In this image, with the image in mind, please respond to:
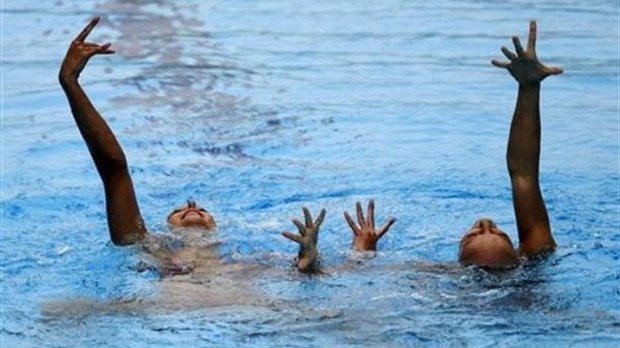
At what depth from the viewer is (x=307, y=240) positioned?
6.46m

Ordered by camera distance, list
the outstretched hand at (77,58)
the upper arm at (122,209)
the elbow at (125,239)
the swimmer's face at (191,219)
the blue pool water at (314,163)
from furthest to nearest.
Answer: the swimmer's face at (191,219) < the elbow at (125,239) < the upper arm at (122,209) < the outstretched hand at (77,58) < the blue pool water at (314,163)

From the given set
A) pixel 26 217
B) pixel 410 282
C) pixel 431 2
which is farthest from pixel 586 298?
pixel 431 2

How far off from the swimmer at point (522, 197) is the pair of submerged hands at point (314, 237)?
0.66m

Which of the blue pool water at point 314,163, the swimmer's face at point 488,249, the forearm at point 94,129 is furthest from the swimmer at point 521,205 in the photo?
the forearm at point 94,129

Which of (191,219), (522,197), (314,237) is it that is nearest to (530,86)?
(522,197)

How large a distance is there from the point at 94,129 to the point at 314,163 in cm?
314

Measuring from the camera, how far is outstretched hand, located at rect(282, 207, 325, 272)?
6.39 metres

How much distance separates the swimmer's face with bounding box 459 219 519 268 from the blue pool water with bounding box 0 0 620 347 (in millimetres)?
65

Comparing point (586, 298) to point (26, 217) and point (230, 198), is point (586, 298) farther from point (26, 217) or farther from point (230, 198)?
point (26, 217)

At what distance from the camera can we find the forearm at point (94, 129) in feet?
21.2

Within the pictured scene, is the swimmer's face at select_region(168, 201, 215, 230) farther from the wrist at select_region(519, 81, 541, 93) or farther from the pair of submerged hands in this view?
the wrist at select_region(519, 81, 541, 93)

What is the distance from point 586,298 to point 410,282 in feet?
2.59

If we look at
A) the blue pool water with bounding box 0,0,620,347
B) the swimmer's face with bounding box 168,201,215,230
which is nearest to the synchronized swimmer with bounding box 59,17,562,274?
the blue pool water with bounding box 0,0,620,347

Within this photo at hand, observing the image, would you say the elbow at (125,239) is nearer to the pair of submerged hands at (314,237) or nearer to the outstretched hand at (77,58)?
the pair of submerged hands at (314,237)
